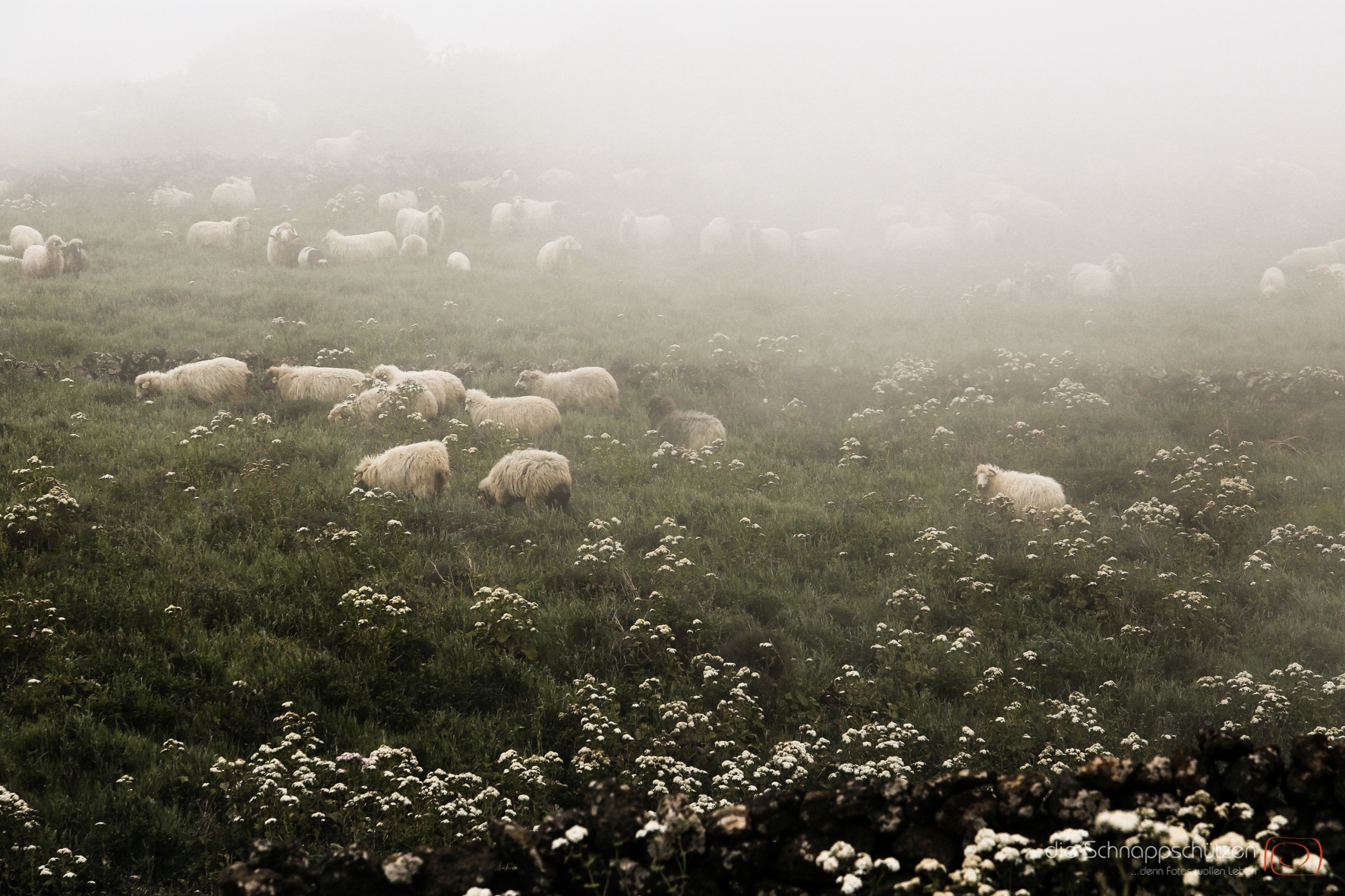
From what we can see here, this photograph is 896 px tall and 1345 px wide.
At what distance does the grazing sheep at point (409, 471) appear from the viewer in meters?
9.77

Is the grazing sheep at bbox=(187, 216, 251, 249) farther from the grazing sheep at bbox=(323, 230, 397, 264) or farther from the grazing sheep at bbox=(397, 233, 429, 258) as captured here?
the grazing sheep at bbox=(397, 233, 429, 258)

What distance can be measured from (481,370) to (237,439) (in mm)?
5017

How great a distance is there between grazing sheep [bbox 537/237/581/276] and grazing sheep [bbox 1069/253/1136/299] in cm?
1484

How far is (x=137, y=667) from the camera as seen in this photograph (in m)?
5.86

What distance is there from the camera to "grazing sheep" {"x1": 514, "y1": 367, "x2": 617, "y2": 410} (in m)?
13.6

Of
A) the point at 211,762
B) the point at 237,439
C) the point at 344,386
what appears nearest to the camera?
the point at 211,762

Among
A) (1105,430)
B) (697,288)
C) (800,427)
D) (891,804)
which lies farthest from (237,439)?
(697,288)

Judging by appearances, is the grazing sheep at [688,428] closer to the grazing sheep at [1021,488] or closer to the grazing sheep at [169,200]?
the grazing sheep at [1021,488]

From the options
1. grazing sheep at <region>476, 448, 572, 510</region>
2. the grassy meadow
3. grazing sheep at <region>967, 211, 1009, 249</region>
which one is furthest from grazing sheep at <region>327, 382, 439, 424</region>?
grazing sheep at <region>967, 211, 1009, 249</region>

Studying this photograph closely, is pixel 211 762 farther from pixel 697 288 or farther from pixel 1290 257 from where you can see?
pixel 1290 257

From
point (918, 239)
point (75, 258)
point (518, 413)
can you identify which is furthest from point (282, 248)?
point (918, 239)

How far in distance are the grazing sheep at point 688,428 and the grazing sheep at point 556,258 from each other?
38.7 ft

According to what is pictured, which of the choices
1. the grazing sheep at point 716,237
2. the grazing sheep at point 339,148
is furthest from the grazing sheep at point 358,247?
the grazing sheep at point 339,148

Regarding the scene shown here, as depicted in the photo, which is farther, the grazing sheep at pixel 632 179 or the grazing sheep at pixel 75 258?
the grazing sheep at pixel 632 179
